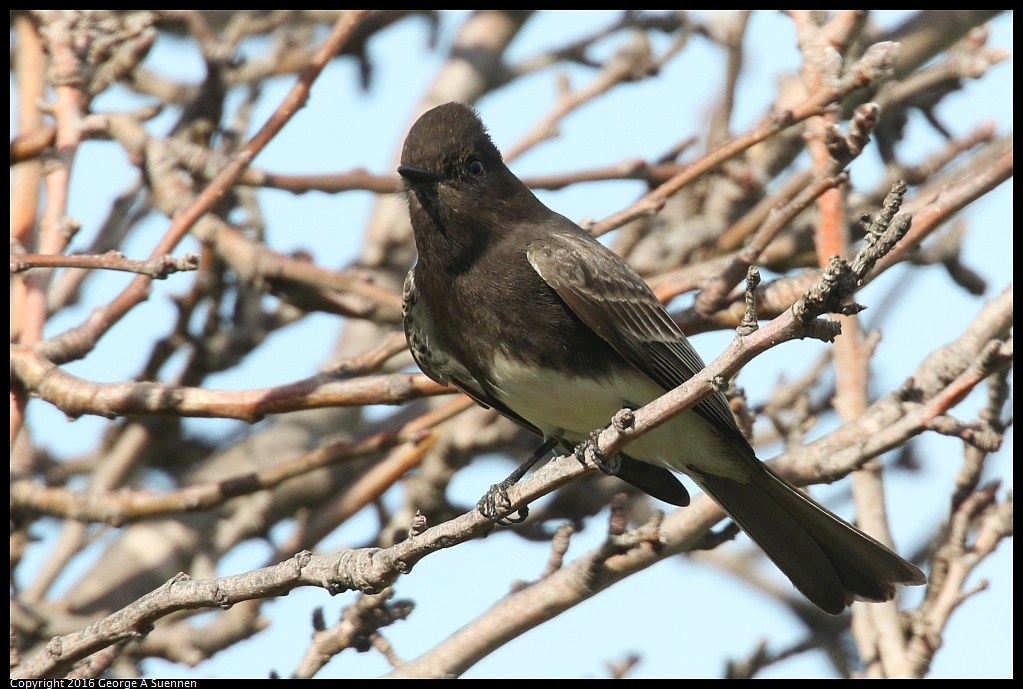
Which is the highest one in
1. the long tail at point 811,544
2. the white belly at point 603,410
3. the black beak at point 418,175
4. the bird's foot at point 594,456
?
the black beak at point 418,175

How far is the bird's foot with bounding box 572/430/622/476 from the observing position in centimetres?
359

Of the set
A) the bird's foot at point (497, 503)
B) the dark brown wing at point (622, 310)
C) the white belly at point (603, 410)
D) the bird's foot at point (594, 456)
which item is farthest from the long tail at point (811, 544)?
the bird's foot at point (497, 503)

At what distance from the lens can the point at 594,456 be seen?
364cm

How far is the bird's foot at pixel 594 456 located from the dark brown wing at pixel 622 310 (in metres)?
0.42

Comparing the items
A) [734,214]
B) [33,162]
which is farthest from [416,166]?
[734,214]

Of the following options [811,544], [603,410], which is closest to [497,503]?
[603,410]

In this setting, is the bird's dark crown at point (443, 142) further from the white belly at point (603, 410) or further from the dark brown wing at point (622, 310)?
the white belly at point (603, 410)

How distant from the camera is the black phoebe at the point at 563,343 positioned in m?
4.62

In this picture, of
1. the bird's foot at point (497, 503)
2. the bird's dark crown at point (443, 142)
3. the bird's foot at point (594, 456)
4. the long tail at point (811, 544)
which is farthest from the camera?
the bird's dark crown at point (443, 142)

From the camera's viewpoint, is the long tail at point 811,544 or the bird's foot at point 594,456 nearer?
the bird's foot at point 594,456

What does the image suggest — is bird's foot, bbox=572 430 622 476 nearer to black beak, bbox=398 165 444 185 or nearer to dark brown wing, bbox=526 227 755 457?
dark brown wing, bbox=526 227 755 457

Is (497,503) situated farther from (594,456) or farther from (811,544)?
(811,544)

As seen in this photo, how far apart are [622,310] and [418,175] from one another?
1.01 m

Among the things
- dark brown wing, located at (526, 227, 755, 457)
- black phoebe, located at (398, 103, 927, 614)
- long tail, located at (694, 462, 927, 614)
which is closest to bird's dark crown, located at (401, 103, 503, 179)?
black phoebe, located at (398, 103, 927, 614)
